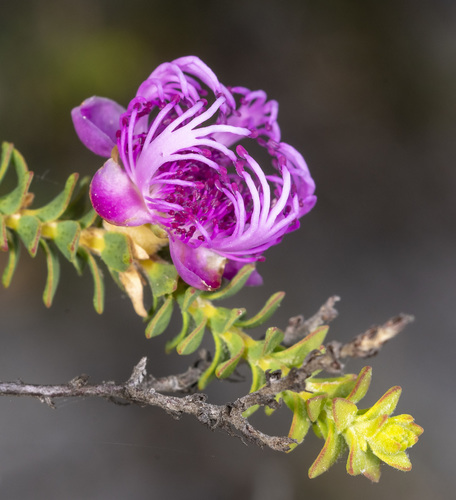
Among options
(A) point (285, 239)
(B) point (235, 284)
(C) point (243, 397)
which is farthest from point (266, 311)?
(A) point (285, 239)

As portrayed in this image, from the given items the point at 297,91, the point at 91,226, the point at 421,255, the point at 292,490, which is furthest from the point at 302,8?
the point at 292,490

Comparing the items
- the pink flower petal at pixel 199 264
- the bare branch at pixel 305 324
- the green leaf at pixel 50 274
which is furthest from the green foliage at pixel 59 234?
the bare branch at pixel 305 324

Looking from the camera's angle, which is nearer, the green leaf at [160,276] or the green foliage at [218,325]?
the green foliage at [218,325]

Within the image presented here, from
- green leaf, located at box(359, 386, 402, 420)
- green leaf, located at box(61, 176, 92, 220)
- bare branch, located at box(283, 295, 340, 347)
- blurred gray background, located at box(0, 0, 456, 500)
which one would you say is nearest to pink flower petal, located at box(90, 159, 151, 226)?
green leaf, located at box(61, 176, 92, 220)

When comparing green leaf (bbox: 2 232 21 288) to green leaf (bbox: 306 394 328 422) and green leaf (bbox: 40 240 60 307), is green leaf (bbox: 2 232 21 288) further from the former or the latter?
green leaf (bbox: 306 394 328 422)

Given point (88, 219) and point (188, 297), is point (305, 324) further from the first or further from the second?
point (88, 219)

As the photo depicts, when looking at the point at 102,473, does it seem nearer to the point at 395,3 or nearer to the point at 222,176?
the point at 222,176

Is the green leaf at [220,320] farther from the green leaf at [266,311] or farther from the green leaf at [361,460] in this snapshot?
the green leaf at [361,460]
